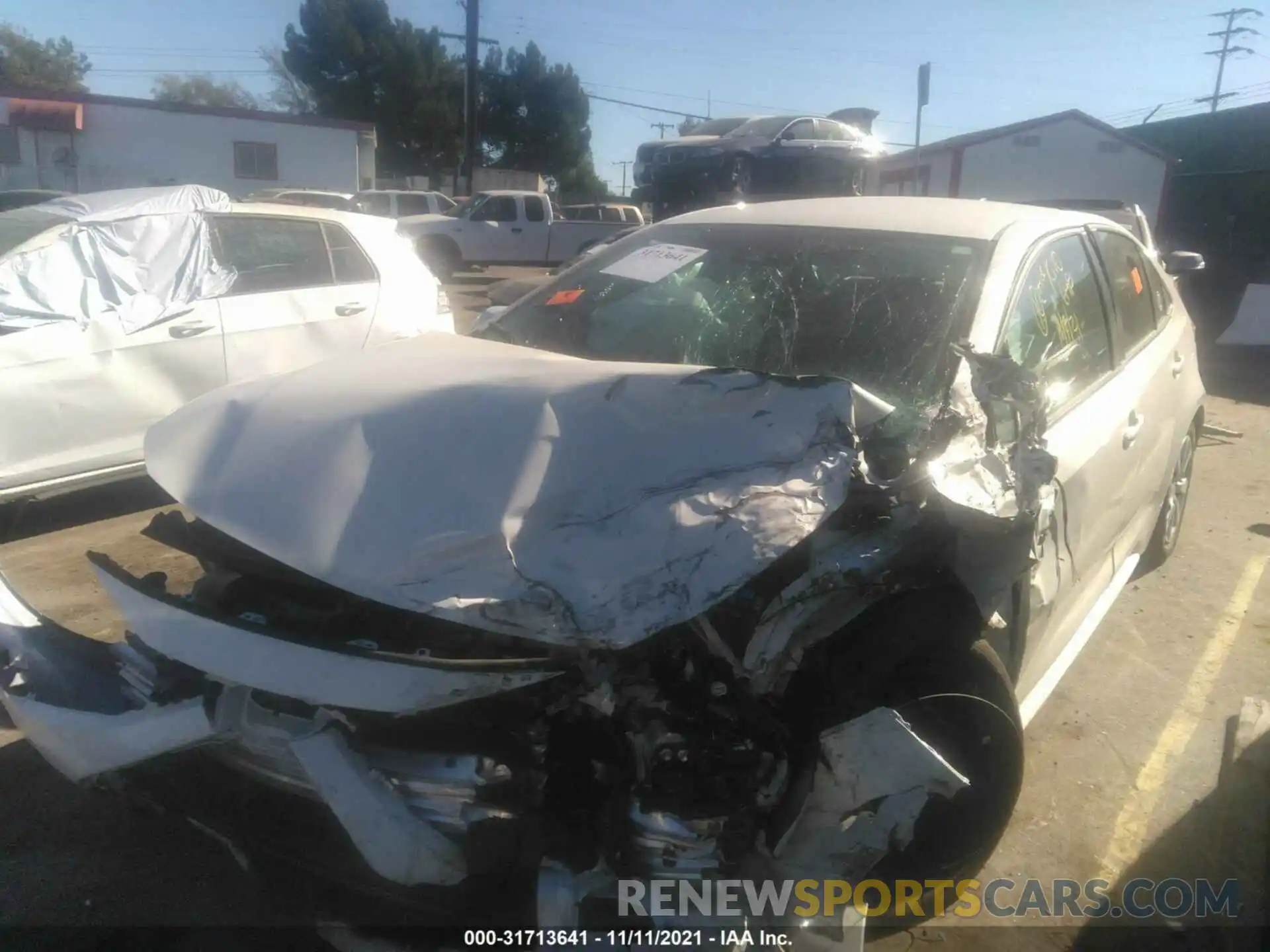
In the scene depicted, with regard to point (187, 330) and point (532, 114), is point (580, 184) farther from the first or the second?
point (187, 330)

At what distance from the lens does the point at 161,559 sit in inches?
185

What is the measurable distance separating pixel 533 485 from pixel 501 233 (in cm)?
1932

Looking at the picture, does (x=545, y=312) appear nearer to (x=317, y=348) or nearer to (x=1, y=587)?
(x=1, y=587)

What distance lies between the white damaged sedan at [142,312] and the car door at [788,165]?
8046 millimetres

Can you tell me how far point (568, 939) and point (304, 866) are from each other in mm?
589

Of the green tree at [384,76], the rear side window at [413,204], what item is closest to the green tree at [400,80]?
the green tree at [384,76]

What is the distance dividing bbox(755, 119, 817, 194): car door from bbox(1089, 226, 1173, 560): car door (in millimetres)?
8873

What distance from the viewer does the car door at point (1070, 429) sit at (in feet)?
9.29

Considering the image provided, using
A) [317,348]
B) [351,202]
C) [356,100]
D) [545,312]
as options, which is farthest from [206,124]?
[545,312]

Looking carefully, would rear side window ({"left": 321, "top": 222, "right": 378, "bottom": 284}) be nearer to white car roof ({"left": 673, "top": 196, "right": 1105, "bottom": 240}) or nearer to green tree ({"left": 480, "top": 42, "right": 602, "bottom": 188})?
white car roof ({"left": 673, "top": 196, "right": 1105, "bottom": 240})

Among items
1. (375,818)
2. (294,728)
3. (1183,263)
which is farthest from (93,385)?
(1183,263)

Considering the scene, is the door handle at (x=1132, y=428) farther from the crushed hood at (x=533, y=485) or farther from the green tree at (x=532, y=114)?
the green tree at (x=532, y=114)

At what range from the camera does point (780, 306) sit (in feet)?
10.6

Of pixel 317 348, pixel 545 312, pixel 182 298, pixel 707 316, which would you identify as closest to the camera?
pixel 707 316
